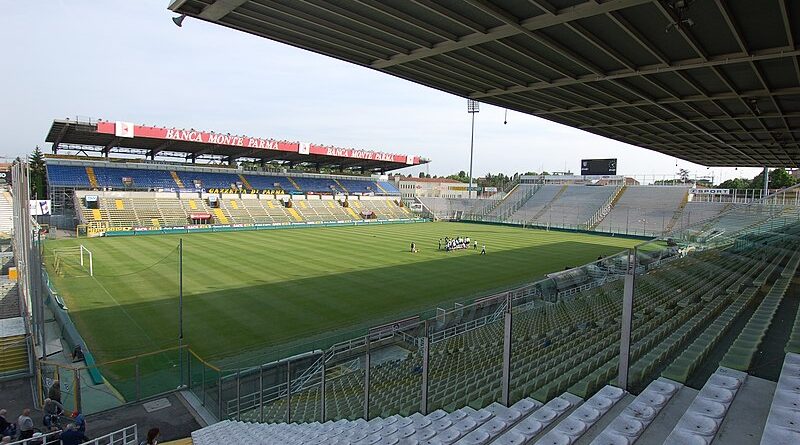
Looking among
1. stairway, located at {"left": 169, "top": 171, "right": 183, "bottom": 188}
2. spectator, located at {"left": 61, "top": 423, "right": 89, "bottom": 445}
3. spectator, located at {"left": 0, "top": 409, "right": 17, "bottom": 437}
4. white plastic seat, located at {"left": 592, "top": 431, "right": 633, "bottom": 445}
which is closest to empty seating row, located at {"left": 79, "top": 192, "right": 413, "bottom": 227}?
stairway, located at {"left": 169, "top": 171, "right": 183, "bottom": 188}

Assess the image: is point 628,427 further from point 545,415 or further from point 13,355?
point 13,355

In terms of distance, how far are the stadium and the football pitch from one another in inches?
5.9

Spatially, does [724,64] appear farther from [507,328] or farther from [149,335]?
[149,335]

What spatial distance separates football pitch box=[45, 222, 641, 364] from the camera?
44.2 ft

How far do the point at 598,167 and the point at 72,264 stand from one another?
62178mm

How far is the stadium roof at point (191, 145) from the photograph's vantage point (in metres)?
38.3

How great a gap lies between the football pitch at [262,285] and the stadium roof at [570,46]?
8.01 m

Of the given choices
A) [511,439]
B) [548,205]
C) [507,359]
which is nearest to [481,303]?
[507,359]

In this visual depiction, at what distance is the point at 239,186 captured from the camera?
54688 mm

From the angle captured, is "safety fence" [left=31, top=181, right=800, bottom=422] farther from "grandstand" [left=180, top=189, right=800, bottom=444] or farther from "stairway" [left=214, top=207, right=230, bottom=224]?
"stairway" [left=214, top=207, right=230, bottom=224]

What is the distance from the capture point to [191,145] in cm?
4562

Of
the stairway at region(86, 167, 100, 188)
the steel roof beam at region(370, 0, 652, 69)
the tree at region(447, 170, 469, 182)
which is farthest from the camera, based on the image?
the tree at region(447, 170, 469, 182)

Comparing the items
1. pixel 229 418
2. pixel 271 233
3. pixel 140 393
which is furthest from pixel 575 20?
pixel 271 233

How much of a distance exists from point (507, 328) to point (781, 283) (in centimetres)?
743
